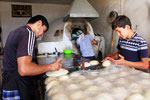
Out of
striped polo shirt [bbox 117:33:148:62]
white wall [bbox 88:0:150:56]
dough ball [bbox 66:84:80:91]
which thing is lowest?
dough ball [bbox 66:84:80:91]

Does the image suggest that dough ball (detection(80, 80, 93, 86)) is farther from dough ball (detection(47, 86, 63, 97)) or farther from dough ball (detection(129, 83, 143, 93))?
dough ball (detection(129, 83, 143, 93))

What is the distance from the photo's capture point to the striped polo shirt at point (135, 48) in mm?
1624

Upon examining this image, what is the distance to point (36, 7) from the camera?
20.5ft

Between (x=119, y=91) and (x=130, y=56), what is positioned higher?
(x=130, y=56)

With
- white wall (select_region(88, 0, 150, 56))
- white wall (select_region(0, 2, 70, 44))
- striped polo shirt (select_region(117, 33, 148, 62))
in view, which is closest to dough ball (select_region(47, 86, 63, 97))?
striped polo shirt (select_region(117, 33, 148, 62))

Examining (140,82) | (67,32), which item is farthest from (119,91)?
(67,32)

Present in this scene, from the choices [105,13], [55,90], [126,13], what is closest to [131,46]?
[55,90]

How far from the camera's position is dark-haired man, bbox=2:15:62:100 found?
1102mm

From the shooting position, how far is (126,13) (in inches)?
148

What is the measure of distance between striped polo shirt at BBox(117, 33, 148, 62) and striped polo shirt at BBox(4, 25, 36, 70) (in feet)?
4.41

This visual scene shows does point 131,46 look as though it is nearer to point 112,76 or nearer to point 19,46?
point 112,76

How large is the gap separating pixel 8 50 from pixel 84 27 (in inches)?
134

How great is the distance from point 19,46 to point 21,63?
163mm

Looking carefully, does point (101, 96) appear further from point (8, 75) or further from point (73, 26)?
point (73, 26)
